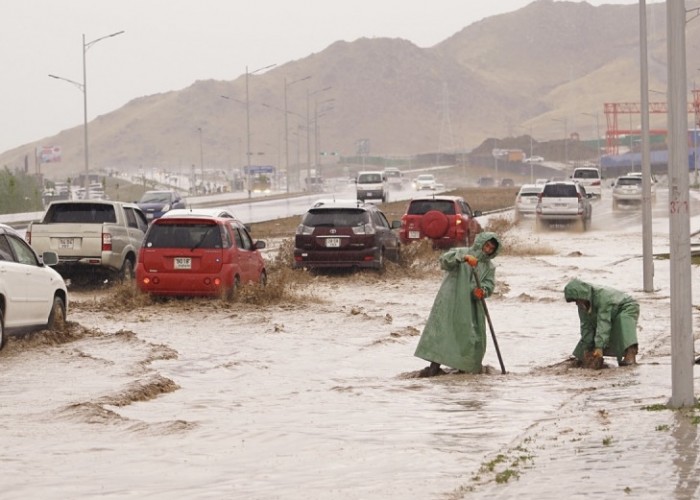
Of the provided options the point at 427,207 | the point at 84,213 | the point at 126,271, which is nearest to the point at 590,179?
the point at 427,207

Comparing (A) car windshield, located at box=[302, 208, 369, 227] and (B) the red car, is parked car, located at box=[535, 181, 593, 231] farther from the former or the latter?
(B) the red car

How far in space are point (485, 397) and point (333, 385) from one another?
2.03 metres

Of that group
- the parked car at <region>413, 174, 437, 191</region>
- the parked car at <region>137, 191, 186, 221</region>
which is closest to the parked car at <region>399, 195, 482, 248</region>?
the parked car at <region>137, 191, 186, 221</region>

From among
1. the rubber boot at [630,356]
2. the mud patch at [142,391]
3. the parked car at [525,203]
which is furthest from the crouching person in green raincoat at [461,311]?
the parked car at [525,203]

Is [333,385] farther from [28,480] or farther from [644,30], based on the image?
[644,30]

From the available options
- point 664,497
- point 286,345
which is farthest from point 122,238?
Answer: point 664,497

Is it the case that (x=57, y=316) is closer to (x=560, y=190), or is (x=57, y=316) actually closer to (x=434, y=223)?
(x=434, y=223)

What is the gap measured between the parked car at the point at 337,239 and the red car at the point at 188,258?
6.16 meters

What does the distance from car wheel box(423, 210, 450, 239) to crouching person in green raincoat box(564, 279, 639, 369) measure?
20320mm

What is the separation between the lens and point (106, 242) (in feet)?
87.4

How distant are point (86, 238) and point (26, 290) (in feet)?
28.6

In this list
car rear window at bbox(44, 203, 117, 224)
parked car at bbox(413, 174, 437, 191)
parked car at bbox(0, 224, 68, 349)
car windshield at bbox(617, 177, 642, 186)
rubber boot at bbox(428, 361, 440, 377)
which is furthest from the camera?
parked car at bbox(413, 174, 437, 191)

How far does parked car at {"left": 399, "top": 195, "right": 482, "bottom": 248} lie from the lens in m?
36.9

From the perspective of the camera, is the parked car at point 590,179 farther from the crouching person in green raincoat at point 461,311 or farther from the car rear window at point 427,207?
the crouching person in green raincoat at point 461,311
